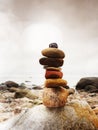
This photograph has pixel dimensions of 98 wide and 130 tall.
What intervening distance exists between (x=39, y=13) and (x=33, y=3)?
11.1 inches

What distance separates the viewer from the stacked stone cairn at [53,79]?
3582 millimetres

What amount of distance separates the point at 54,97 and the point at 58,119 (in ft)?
0.90

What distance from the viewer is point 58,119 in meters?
3.45

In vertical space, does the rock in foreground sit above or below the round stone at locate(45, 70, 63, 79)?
below

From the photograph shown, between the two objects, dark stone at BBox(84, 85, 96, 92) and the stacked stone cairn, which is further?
dark stone at BBox(84, 85, 96, 92)

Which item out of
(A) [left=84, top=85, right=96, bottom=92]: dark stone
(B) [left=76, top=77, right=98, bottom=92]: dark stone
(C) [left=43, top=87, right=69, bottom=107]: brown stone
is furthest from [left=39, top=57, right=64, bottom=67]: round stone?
(B) [left=76, top=77, right=98, bottom=92]: dark stone

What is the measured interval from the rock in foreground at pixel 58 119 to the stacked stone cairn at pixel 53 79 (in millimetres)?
97

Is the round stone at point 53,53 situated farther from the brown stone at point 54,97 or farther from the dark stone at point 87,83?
the dark stone at point 87,83

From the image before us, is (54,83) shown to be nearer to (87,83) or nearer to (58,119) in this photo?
(58,119)

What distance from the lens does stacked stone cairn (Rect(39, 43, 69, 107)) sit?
3582 millimetres

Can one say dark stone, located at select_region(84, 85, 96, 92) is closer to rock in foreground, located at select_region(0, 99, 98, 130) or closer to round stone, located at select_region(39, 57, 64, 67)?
rock in foreground, located at select_region(0, 99, 98, 130)

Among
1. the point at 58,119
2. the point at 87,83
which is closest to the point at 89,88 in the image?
the point at 87,83

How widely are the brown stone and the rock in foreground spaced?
0.06m

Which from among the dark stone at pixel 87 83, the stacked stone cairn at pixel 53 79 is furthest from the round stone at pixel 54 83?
the dark stone at pixel 87 83
